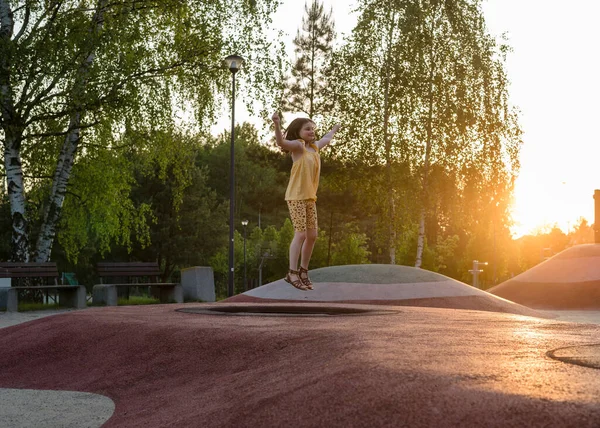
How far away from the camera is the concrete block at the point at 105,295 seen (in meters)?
20.5

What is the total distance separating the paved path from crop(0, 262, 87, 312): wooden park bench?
28.7 ft

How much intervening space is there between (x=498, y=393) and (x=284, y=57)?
1887cm

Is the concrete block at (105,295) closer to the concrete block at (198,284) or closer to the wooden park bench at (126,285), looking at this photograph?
the wooden park bench at (126,285)

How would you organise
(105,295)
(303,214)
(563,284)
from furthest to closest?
1. (563,284)
2. (105,295)
3. (303,214)

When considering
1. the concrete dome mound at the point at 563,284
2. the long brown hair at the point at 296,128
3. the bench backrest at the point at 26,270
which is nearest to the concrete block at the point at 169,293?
the bench backrest at the point at 26,270

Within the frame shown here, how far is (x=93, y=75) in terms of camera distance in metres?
18.3

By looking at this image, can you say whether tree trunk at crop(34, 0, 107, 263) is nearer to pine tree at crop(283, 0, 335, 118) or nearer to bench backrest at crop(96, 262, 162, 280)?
bench backrest at crop(96, 262, 162, 280)

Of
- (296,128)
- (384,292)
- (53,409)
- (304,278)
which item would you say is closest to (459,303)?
(384,292)

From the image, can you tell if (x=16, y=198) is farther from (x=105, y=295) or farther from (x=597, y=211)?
(x=597, y=211)

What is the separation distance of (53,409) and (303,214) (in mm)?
3321

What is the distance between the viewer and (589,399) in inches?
135

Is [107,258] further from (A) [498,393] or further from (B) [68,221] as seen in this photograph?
(A) [498,393]

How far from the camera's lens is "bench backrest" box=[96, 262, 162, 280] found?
21078 millimetres

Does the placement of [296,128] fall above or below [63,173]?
below
